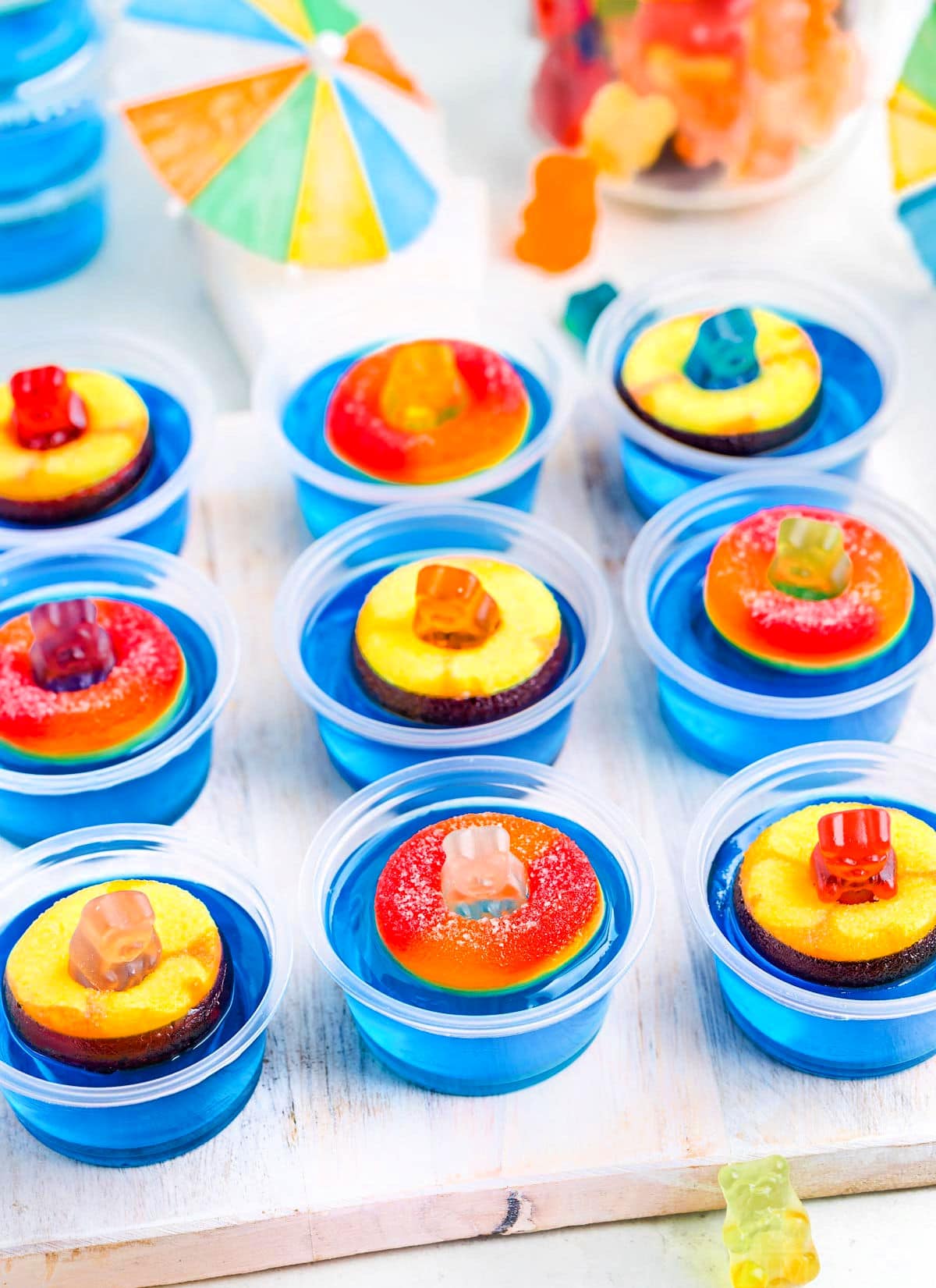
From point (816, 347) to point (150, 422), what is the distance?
2.05 ft

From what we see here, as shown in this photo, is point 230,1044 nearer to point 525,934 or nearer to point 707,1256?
point 525,934

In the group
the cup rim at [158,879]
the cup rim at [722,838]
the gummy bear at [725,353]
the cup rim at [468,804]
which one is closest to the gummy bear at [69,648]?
the cup rim at [158,879]

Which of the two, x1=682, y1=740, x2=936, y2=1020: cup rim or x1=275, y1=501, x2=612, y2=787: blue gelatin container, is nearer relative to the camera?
x1=682, y1=740, x2=936, y2=1020: cup rim

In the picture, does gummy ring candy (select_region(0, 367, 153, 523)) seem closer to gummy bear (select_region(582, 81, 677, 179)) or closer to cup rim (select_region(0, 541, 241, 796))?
cup rim (select_region(0, 541, 241, 796))

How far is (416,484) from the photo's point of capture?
1.51 m

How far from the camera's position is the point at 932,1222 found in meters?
1.18

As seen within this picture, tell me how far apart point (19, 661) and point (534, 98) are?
1032 millimetres

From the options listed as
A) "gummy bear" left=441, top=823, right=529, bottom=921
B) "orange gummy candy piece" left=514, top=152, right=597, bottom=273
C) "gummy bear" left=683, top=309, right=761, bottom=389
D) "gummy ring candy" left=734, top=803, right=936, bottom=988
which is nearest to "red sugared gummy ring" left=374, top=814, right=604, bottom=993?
"gummy bear" left=441, top=823, right=529, bottom=921

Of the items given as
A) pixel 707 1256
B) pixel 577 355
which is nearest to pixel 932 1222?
pixel 707 1256

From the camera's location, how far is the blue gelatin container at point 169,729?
50.6 inches

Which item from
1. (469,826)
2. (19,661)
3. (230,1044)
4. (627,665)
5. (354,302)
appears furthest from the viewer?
(354,302)

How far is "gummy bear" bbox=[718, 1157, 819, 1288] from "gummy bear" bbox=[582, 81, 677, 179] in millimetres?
1131

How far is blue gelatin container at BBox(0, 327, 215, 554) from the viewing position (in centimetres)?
147

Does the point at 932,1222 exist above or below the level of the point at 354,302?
below
